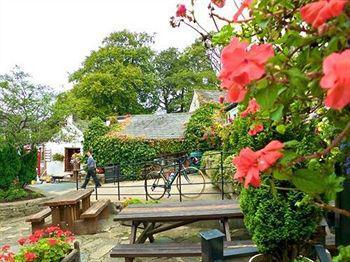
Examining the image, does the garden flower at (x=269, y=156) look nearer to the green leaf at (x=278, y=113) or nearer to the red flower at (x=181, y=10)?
the green leaf at (x=278, y=113)

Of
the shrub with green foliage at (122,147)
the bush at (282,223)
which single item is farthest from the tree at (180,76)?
the bush at (282,223)

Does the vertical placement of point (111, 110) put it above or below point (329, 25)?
above

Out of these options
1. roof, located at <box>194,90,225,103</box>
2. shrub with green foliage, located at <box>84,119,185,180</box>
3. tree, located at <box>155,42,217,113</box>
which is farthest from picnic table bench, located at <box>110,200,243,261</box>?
tree, located at <box>155,42,217,113</box>

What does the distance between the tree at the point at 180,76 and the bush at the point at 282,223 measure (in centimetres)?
3420

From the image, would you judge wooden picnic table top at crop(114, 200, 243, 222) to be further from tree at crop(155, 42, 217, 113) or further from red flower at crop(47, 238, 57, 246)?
tree at crop(155, 42, 217, 113)

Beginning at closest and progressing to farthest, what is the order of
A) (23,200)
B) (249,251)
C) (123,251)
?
(249,251) < (123,251) < (23,200)

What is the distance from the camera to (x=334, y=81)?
1.68ft

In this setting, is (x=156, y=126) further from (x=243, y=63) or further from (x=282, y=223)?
(x=243, y=63)

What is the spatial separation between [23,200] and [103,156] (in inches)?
353

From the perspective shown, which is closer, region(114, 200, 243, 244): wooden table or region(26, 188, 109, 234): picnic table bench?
region(114, 200, 243, 244): wooden table

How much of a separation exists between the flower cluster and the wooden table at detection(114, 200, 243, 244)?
4272 millimetres

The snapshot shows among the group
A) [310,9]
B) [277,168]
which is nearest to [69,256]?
[277,168]

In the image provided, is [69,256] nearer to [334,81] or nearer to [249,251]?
[249,251]

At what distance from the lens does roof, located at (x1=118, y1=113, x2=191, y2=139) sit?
70.2 ft
